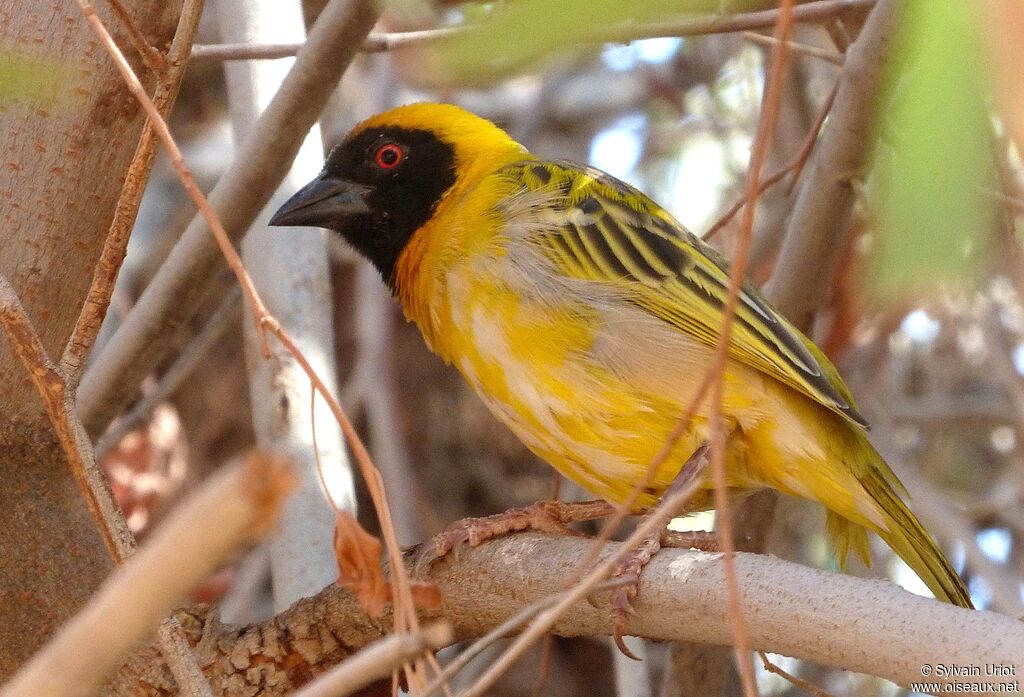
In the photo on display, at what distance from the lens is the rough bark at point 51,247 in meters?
2.18

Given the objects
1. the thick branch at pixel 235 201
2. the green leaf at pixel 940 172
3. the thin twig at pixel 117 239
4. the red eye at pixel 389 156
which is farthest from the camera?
the red eye at pixel 389 156

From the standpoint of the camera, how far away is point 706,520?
193 inches

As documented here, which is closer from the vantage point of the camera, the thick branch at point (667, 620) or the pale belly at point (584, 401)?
the thick branch at point (667, 620)

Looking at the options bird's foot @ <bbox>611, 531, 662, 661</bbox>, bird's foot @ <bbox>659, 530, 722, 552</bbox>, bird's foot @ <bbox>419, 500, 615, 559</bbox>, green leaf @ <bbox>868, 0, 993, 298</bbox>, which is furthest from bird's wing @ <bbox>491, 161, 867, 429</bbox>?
green leaf @ <bbox>868, 0, 993, 298</bbox>

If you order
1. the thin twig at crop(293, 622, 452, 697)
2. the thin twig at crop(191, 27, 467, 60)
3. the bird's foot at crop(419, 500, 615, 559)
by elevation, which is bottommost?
the thin twig at crop(293, 622, 452, 697)

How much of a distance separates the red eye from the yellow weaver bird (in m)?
0.35

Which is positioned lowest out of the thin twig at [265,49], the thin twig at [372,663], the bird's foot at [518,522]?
the thin twig at [372,663]

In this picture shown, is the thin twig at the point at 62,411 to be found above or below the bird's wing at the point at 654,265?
below

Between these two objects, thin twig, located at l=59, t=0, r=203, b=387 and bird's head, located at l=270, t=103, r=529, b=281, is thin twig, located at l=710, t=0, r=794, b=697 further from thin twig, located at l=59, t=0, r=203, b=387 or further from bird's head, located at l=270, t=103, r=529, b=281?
bird's head, located at l=270, t=103, r=529, b=281

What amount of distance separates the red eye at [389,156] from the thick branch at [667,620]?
1.28 m

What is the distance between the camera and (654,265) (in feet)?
9.16

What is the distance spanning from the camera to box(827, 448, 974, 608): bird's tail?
2.66 metres

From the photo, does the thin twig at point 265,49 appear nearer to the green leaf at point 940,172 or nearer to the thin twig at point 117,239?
the thin twig at point 117,239

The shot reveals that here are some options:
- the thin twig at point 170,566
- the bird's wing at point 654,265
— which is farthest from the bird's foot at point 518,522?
the thin twig at point 170,566
